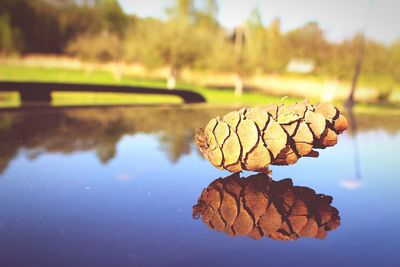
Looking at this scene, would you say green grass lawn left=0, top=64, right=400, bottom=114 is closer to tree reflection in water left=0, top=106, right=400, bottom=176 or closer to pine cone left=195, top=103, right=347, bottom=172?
pine cone left=195, top=103, right=347, bottom=172

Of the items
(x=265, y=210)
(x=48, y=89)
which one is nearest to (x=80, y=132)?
(x=265, y=210)

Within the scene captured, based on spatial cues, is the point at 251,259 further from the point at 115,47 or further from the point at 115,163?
the point at 115,47

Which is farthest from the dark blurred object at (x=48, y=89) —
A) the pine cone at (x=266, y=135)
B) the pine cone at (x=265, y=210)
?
the pine cone at (x=265, y=210)

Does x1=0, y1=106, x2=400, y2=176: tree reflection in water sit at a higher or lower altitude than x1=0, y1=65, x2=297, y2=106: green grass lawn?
higher

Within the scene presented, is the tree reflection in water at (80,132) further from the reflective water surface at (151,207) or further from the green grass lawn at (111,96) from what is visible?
the green grass lawn at (111,96)

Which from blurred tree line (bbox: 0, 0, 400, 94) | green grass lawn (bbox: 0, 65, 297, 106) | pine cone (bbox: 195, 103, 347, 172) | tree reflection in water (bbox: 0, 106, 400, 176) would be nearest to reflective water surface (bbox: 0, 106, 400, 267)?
tree reflection in water (bbox: 0, 106, 400, 176)
